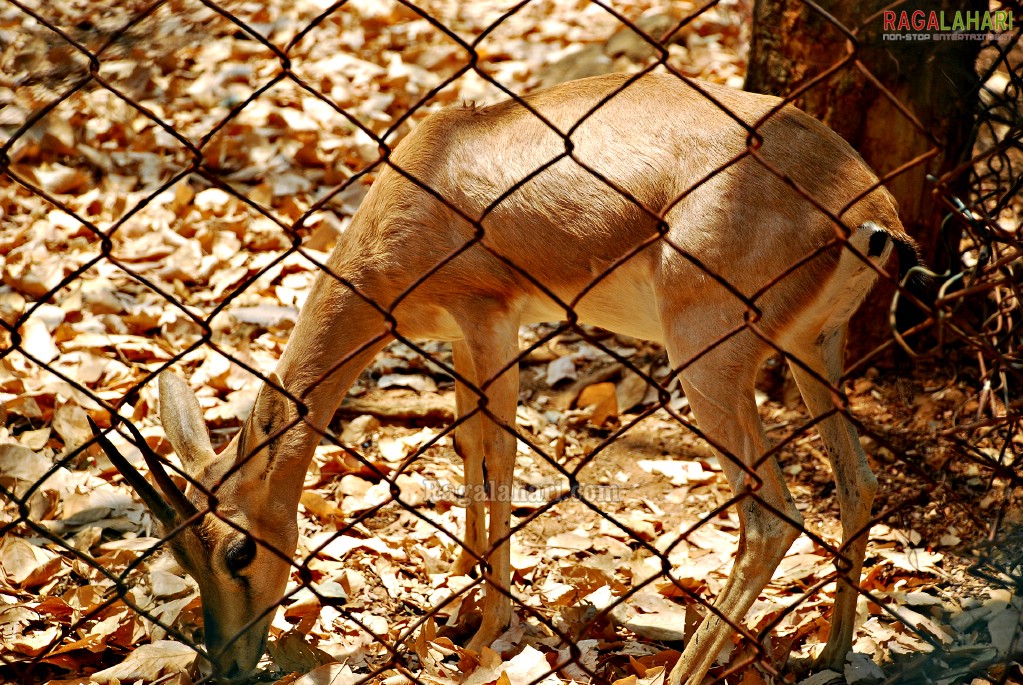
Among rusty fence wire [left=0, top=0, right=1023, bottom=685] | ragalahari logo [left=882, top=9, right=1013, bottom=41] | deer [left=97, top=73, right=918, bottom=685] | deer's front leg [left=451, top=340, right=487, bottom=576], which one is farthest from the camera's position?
deer's front leg [left=451, top=340, right=487, bottom=576]

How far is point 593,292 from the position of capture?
367 cm

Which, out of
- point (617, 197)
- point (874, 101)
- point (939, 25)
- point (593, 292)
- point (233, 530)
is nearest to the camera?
point (233, 530)

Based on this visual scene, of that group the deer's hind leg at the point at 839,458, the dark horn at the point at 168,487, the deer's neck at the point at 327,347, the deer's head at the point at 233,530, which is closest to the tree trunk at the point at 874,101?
A: the deer's hind leg at the point at 839,458

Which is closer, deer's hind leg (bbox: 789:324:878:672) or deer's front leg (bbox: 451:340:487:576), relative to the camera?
deer's hind leg (bbox: 789:324:878:672)

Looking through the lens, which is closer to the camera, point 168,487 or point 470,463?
point 168,487

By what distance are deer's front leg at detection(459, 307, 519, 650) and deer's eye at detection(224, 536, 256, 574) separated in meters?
0.86

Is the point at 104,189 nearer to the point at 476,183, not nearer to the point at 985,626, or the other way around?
the point at 476,183

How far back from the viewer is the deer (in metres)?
3.14

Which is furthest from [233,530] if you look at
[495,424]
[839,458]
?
[839,458]

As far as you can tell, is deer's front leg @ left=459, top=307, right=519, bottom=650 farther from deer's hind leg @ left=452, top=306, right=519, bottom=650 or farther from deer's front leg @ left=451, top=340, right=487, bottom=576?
deer's front leg @ left=451, top=340, right=487, bottom=576

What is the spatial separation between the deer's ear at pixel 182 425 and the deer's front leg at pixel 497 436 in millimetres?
1000

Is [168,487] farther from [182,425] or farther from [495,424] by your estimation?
[495,424]

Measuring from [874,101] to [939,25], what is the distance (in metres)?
0.60

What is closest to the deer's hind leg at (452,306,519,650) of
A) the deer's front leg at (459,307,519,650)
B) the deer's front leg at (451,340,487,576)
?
the deer's front leg at (459,307,519,650)
